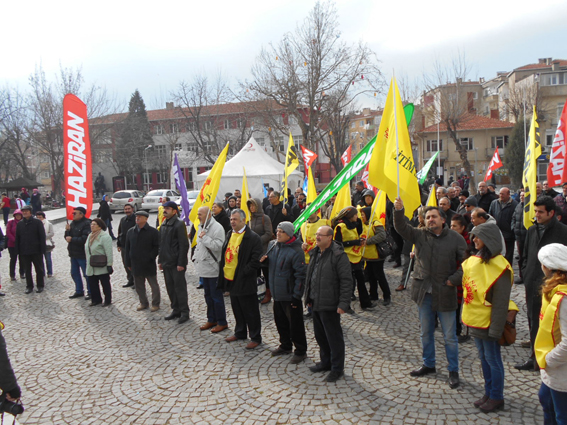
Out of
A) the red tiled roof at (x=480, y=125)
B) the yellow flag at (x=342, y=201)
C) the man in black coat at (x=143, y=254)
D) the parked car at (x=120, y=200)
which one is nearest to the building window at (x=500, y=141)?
Result: the red tiled roof at (x=480, y=125)

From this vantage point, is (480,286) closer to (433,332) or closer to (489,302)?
(489,302)

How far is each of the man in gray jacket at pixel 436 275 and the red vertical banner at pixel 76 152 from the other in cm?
546

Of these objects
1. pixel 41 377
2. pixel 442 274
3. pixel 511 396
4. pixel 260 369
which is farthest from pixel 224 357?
pixel 511 396

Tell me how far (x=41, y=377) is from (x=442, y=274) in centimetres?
470

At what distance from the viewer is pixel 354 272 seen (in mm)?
7055

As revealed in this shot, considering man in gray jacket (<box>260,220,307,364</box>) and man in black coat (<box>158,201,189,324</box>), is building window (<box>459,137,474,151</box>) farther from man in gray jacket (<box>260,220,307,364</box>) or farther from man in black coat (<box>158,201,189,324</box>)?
man in gray jacket (<box>260,220,307,364</box>)

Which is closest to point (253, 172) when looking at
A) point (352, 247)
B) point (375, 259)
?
point (375, 259)

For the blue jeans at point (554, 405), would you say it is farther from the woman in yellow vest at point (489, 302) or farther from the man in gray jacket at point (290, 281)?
the man in gray jacket at point (290, 281)

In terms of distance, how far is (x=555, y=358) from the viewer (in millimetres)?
2865

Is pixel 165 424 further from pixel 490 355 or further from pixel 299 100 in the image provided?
pixel 299 100

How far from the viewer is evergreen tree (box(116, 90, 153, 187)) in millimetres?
55628

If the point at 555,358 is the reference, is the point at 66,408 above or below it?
below

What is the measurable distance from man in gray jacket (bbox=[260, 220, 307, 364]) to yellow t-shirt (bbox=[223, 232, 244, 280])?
0.75 meters

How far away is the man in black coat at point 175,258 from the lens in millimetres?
6934
